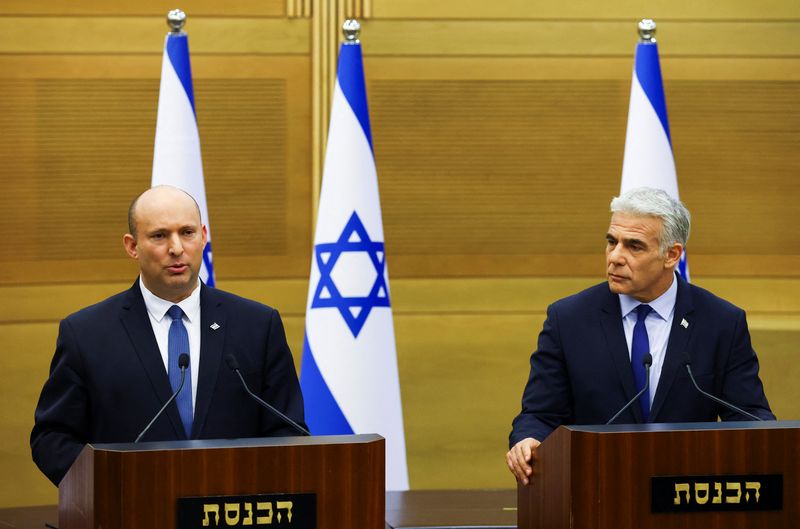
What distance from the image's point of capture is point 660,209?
3.11 m

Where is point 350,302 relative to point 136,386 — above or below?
above

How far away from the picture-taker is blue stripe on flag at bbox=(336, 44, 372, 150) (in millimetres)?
5000

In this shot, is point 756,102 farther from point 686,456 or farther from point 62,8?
point 686,456

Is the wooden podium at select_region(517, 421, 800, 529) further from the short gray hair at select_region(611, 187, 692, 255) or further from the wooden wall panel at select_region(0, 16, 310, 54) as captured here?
the wooden wall panel at select_region(0, 16, 310, 54)

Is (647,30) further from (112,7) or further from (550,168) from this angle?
(112,7)

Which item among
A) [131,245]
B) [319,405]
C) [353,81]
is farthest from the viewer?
[353,81]

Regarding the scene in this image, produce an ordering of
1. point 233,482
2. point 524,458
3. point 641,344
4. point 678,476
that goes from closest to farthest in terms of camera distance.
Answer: point 233,482
point 678,476
point 524,458
point 641,344

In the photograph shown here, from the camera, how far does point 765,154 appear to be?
21.8 feet

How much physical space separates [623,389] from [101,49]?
13.5ft

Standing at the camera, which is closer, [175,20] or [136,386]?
[136,386]

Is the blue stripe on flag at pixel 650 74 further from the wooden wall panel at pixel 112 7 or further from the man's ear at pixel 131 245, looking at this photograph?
the man's ear at pixel 131 245

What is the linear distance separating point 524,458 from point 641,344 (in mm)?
534

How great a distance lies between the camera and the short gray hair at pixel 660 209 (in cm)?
311

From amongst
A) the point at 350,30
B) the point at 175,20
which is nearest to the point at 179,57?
the point at 175,20
